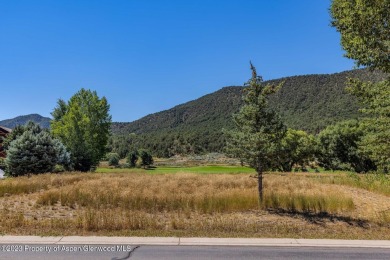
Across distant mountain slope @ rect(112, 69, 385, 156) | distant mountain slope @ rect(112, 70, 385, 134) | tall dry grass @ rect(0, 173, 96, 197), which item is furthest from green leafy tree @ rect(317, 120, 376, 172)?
tall dry grass @ rect(0, 173, 96, 197)

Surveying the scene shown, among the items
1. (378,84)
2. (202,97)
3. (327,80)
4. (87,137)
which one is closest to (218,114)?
(202,97)

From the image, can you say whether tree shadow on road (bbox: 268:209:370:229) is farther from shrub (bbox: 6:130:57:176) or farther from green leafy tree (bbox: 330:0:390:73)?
shrub (bbox: 6:130:57:176)

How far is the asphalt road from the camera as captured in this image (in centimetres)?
785

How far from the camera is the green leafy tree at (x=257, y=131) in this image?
1587 centimetres

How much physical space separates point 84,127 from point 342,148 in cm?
4667

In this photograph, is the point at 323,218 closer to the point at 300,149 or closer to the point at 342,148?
the point at 300,149

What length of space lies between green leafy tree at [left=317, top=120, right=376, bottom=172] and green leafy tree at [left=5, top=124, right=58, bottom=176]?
48.6 metres

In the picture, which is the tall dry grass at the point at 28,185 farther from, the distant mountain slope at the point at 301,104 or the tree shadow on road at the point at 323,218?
the distant mountain slope at the point at 301,104

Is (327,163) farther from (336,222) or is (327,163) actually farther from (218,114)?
(218,114)

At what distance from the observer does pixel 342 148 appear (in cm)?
5850

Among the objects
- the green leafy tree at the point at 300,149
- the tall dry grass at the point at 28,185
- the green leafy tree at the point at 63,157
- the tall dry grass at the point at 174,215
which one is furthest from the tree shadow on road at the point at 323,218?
the green leafy tree at the point at 300,149

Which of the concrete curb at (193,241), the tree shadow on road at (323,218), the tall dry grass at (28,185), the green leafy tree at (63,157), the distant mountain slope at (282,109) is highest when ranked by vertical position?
the distant mountain slope at (282,109)

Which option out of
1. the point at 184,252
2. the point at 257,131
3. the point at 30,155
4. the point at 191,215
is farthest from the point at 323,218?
the point at 30,155

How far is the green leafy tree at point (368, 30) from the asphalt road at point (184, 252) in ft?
23.6
